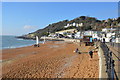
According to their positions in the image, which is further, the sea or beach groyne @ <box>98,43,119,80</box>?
the sea

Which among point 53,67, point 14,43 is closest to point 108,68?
point 53,67

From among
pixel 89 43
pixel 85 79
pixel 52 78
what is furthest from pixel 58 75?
pixel 89 43

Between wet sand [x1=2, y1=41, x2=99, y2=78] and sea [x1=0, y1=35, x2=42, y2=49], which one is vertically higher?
sea [x1=0, y1=35, x2=42, y2=49]

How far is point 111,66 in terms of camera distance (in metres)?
4.97

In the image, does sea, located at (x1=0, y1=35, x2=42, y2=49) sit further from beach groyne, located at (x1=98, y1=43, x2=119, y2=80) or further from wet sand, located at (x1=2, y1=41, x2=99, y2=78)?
beach groyne, located at (x1=98, y1=43, x2=119, y2=80)

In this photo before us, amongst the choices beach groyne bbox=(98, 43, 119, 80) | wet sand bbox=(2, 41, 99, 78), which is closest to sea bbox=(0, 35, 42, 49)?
wet sand bbox=(2, 41, 99, 78)

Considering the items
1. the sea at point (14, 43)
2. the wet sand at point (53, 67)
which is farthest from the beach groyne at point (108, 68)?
the sea at point (14, 43)

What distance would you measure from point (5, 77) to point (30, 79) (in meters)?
1.90

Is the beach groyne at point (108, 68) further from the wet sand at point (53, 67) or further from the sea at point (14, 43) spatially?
the sea at point (14, 43)

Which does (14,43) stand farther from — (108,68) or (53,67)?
(108,68)

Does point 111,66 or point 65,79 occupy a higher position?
point 111,66

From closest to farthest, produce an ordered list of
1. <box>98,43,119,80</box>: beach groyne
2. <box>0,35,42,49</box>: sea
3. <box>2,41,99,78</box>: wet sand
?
1. <box>98,43,119,80</box>: beach groyne
2. <box>2,41,99,78</box>: wet sand
3. <box>0,35,42,49</box>: sea

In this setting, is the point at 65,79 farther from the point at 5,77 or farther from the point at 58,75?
the point at 5,77

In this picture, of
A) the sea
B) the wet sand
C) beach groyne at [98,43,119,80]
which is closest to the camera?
beach groyne at [98,43,119,80]
